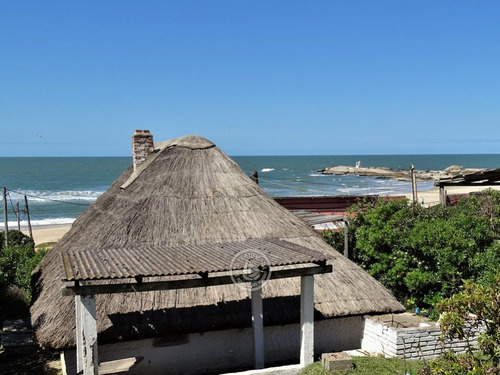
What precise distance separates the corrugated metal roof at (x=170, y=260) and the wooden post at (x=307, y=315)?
0.60m

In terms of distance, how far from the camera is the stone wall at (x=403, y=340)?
8.89 metres

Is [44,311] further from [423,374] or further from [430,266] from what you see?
[430,266]

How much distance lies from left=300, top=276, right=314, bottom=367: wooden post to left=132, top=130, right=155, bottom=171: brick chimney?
8107 millimetres

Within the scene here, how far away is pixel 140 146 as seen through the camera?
14.5 metres

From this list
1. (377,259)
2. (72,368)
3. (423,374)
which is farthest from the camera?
(377,259)

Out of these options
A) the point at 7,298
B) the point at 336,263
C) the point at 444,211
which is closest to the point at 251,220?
the point at 336,263

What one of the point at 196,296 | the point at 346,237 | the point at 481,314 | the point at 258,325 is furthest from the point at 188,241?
the point at 346,237

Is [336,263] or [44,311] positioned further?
[336,263]

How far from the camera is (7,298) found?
44.2 ft

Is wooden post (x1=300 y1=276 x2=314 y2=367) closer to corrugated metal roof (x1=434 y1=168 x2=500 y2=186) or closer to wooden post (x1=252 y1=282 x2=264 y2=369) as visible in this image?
wooden post (x1=252 y1=282 x2=264 y2=369)

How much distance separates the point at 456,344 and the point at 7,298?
12.2m

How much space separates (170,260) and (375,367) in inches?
162
